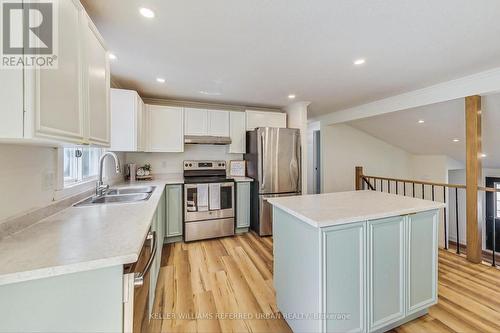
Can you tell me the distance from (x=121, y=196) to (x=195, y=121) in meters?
1.84

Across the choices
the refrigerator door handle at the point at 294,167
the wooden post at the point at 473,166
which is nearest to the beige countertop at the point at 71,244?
the refrigerator door handle at the point at 294,167

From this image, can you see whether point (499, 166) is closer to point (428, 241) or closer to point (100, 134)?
point (428, 241)

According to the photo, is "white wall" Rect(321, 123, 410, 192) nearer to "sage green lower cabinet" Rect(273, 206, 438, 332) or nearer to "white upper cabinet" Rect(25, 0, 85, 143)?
"sage green lower cabinet" Rect(273, 206, 438, 332)

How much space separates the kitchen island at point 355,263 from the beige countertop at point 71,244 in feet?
3.40

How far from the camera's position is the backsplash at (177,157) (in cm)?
374

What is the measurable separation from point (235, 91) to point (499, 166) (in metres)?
6.61

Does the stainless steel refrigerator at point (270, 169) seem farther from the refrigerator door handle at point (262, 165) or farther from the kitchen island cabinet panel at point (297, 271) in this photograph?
the kitchen island cabinet panel at point (297, 271)

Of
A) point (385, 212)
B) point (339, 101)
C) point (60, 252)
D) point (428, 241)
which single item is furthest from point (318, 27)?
Answer: point (339, 101)

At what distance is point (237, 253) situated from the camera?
2930 mm

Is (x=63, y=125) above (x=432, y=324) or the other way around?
above

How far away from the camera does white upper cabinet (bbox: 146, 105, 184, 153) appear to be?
3.46 meters

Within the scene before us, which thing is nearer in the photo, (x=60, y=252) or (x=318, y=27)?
(x=60, y=252)

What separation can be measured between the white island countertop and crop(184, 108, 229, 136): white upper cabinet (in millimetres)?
2284

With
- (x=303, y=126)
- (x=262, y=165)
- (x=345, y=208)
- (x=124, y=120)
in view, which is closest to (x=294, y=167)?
(x=262, y=165)
